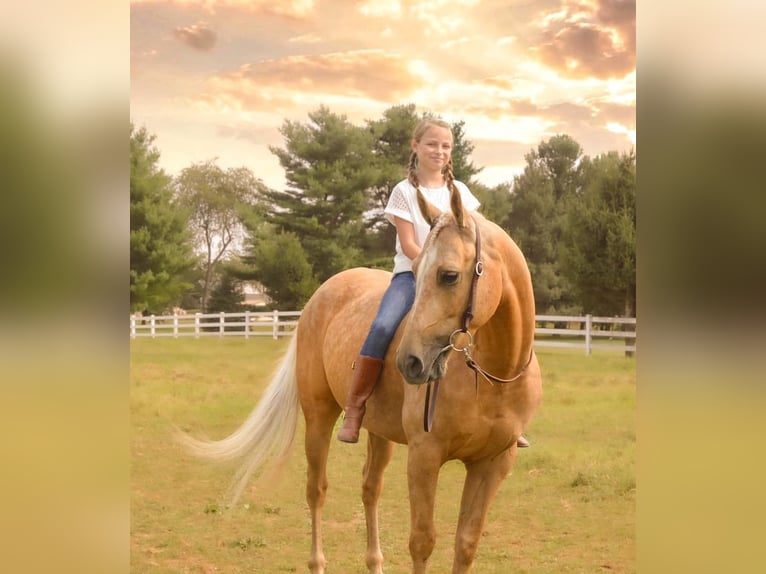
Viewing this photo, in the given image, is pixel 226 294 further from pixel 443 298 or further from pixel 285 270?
pixel 443 298

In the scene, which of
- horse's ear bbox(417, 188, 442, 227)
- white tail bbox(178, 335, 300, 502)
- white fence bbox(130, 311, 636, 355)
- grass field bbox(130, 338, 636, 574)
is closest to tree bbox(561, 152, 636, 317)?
white fence bbox(130, 311, 636, 355)

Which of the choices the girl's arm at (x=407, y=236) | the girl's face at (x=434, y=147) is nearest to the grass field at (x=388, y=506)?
the girl's arm at (x=407, y=236)

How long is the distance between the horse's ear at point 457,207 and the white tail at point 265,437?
8.30 ft

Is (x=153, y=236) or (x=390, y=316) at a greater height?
(x=153, y=236)

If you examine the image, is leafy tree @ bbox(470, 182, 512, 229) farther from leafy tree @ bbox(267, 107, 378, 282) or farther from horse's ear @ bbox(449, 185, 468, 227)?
horse's ear @ bbox(449, 185, 468, 227)

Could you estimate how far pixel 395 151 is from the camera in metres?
18.9

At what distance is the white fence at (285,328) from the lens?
14.8 meters

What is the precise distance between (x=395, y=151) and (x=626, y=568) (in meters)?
14.5

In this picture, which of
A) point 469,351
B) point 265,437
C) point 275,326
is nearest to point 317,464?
point 265,437

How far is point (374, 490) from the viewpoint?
199 inches

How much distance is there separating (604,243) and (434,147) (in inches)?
504
